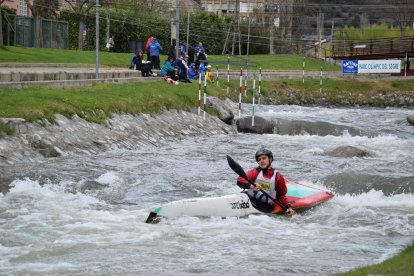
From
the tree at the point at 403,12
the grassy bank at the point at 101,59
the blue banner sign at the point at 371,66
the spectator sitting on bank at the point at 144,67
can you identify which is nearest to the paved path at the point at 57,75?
the spectator sitting on bank at the point at 144,67

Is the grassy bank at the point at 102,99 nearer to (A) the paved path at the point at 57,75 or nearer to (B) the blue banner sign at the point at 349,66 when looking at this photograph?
(A) the paved path at the point at 57,75

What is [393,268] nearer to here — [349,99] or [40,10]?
[349,99]

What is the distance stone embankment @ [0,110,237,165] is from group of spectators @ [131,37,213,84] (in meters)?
4.49

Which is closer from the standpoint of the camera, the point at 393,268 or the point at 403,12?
the point at 393,268

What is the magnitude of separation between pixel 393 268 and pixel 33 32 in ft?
121

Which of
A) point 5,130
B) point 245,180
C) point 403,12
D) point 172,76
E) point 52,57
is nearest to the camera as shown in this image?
point 245,180

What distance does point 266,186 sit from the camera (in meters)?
12.2

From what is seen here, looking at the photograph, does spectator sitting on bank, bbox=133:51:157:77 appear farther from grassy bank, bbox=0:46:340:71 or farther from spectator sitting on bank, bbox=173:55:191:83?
grassy bank, bbox=0:46:340:71

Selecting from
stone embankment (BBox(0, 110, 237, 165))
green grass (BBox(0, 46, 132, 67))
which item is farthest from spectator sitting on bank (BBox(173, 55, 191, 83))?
stone embankment (BBox(0, 110, 237, 165))

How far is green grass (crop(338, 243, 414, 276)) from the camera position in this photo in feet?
24.8

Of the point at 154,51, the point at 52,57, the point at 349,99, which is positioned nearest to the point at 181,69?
the point at 154,51

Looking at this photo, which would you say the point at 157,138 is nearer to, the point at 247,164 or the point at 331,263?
the point at 247,164

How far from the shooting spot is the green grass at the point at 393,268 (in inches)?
298

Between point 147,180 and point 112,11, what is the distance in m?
37.3
